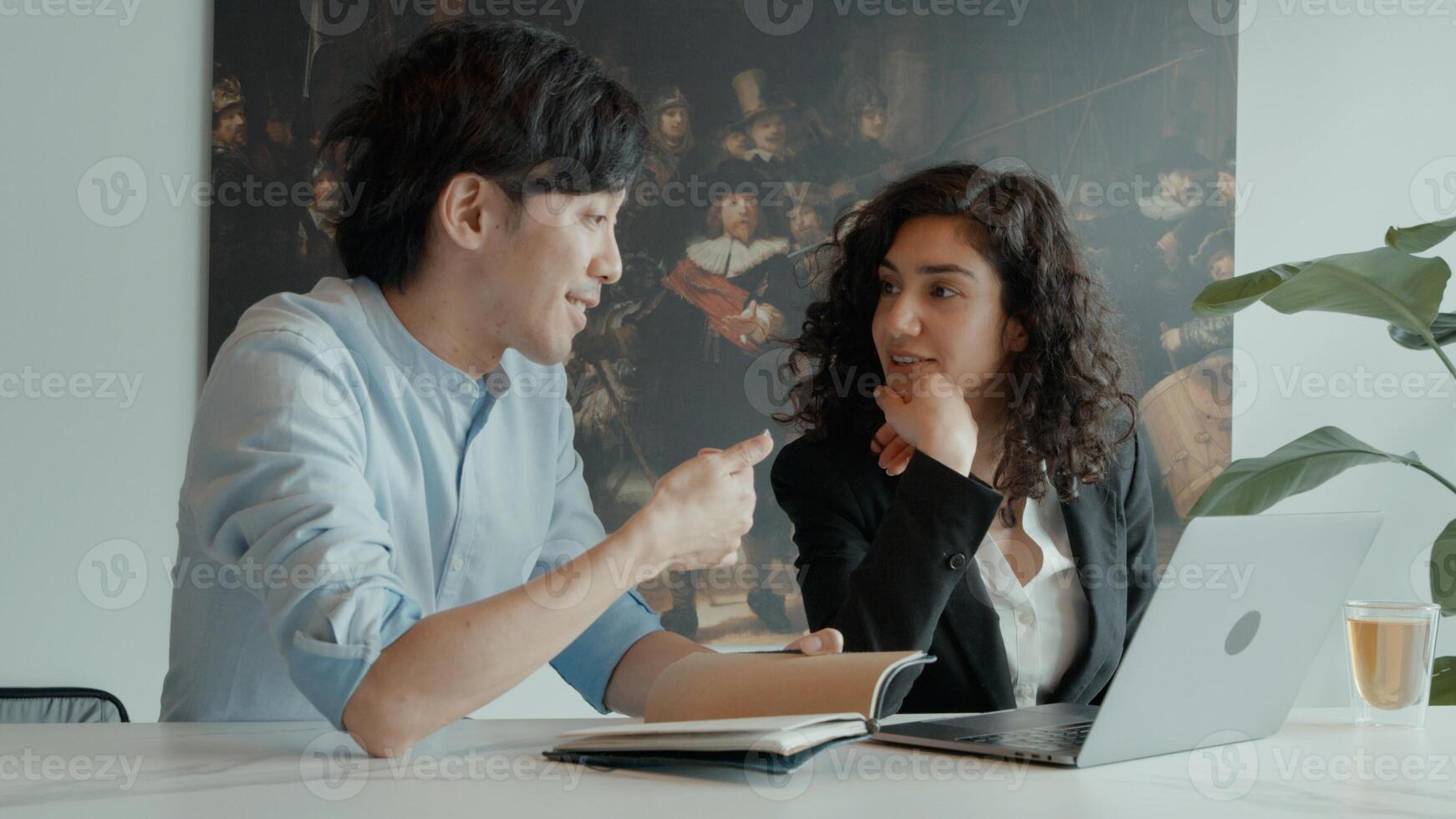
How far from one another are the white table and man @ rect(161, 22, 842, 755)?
0.12m

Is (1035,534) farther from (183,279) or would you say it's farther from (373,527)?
(183,279)

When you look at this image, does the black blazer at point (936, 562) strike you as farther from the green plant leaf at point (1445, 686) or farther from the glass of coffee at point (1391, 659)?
the green plant leaf at point (1445, 686)

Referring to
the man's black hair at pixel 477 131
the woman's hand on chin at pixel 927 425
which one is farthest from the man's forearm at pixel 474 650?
the woman's hand on chin at pixel 927 425

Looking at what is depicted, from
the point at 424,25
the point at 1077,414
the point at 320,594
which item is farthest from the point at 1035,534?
the point at 424,25

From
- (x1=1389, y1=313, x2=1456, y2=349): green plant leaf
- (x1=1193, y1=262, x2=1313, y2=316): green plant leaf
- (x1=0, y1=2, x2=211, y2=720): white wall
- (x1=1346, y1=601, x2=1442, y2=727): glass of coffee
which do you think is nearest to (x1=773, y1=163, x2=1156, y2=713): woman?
(x1=1193, y1=262, x2=1313, y2=316): green plant leaf

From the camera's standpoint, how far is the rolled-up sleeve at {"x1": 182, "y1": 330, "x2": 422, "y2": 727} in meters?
1.06

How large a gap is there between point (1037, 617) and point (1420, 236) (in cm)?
115

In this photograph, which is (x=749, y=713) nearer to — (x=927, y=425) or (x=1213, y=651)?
(x=1213, y=651)

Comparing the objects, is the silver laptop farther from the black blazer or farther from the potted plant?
the potted plant

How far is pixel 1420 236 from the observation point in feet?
7.41

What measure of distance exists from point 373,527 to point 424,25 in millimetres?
1605

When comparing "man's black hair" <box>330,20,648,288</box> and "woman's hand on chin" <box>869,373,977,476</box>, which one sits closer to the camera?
"man's black hair" <box>330,20,648,288</box>

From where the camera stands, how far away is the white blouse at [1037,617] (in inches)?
68.0

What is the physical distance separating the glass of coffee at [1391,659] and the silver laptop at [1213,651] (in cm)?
6
